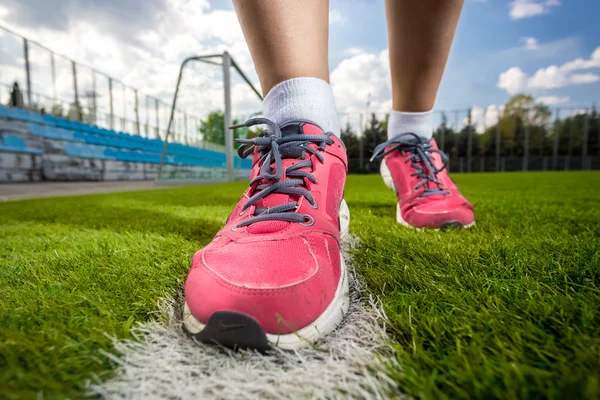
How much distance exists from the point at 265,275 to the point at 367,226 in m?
0.77

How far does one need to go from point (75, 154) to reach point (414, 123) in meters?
10.9

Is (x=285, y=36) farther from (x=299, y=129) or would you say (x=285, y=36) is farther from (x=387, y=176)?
(x=387, y=176)

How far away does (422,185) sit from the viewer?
3.63ft

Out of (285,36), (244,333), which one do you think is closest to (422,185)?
(285,36)

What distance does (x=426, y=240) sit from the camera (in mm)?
853

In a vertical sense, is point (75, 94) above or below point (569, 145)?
above

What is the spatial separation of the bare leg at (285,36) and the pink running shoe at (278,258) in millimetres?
114

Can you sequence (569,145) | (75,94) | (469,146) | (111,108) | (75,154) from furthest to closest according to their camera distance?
1. (469,146)
2. (569,145)
3. (111,108)
4. (75,94)
5. (75,154)

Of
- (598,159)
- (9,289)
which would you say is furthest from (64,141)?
Result: (598,159)

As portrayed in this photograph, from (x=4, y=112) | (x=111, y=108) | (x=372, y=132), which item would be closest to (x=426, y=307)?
(x=4, y=112)

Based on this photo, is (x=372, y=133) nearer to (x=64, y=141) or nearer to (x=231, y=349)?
(x=64, y=141)

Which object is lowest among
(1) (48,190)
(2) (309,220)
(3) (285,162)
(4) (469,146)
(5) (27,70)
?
(1) (48,190)

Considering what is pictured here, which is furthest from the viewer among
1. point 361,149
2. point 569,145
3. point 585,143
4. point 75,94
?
point 569,145

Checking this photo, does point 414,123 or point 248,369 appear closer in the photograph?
point 248,369
